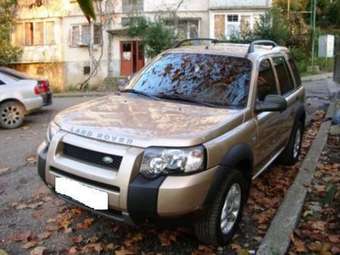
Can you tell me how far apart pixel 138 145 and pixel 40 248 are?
1.42 m

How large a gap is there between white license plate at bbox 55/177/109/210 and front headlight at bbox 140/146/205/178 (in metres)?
0.41

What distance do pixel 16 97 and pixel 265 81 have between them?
6.62 metres

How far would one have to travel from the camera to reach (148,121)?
379 centimetres

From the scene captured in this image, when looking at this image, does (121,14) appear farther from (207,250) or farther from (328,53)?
(207,250)

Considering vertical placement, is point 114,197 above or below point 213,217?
above

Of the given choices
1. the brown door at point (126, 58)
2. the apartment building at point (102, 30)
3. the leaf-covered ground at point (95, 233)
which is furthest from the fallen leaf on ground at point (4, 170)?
the brown door at point (126, 58)

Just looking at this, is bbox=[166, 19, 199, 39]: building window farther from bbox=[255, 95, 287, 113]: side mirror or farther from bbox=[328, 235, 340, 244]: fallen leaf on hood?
bbox=[328, 235, 340, 244]: fallen leaf on hood

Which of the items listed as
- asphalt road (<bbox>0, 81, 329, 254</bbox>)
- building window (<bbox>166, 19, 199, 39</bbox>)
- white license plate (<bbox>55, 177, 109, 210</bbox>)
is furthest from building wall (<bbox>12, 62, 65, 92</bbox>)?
white license plate (<bbox>55, 177, 109, 210</bbox>)

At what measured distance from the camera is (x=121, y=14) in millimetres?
30500

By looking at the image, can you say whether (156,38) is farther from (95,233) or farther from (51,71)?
(95,233)

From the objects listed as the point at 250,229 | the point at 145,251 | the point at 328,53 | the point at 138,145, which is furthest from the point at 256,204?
Answer: the point at 328,53

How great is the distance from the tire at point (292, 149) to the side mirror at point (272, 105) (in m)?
1.81

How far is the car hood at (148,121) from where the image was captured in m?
3.42

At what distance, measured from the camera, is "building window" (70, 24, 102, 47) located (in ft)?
103
